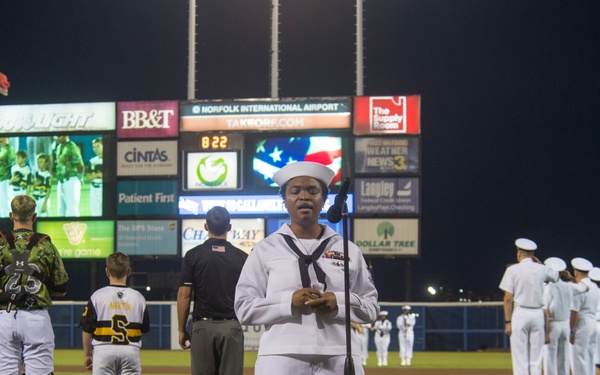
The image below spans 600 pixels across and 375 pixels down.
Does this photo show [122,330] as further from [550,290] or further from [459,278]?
[459,278]

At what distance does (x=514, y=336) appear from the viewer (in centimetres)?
1359

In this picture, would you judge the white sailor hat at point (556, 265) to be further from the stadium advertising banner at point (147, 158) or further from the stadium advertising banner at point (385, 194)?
the stadium advertising banner at point (147, 158)

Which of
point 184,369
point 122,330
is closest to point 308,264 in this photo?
point 122,330

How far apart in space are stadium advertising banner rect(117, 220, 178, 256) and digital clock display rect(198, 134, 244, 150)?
2.36m

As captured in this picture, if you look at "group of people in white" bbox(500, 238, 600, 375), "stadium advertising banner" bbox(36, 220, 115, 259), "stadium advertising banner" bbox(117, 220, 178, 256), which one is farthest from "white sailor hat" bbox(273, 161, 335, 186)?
"stadium advertising banner" bbox(36, 220, 115, 259)

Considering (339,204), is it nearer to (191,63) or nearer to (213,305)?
(213,305)

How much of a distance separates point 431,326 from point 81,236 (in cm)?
1279

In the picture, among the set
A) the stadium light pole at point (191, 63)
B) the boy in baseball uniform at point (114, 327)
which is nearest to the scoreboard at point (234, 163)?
the stadium light pole at point (191, 63)

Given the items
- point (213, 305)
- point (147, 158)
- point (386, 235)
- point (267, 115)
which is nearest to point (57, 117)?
point (147, 158)

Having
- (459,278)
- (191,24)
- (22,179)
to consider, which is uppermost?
(191,24)

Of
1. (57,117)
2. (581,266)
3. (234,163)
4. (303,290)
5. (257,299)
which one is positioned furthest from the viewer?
(57,117)

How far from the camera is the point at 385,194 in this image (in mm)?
27172

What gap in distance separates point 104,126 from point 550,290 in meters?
17.3

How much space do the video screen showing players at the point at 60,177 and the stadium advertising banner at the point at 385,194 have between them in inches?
288
